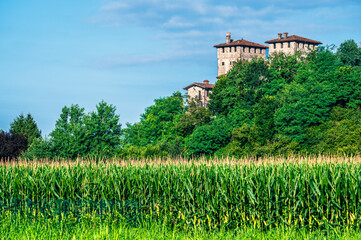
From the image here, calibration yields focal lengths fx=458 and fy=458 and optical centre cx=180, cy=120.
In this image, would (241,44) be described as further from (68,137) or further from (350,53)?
(68,137)

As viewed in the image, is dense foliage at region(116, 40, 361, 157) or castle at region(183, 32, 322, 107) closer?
dense foliage at region(116, 40, 361, 157)

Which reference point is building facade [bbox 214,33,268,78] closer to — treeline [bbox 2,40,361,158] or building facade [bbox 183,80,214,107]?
building facade [bbox 183,80,214,107]

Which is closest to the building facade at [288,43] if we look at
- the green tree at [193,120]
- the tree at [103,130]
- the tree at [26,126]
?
the green tree at [193,120]

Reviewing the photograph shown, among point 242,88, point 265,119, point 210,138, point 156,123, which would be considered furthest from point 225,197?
point 156,123

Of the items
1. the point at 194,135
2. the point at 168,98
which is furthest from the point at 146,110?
the point at 194,135

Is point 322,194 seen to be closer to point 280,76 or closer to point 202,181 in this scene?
point 202,181

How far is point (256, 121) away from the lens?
1741 inches

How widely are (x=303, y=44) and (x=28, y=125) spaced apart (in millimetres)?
44117

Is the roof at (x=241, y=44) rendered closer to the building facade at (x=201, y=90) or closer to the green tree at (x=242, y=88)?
the building facade at (x=201, y=90)

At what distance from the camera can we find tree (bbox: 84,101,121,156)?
45.4 m

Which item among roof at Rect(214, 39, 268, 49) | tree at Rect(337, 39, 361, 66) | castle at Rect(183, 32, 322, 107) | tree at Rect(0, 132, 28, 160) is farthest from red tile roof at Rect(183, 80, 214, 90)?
tree at Rect(0, 132, 28, 160)

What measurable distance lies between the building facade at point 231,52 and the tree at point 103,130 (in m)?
29.5

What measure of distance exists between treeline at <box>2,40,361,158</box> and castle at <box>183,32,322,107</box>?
14423mm

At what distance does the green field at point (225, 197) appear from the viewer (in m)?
12.7
